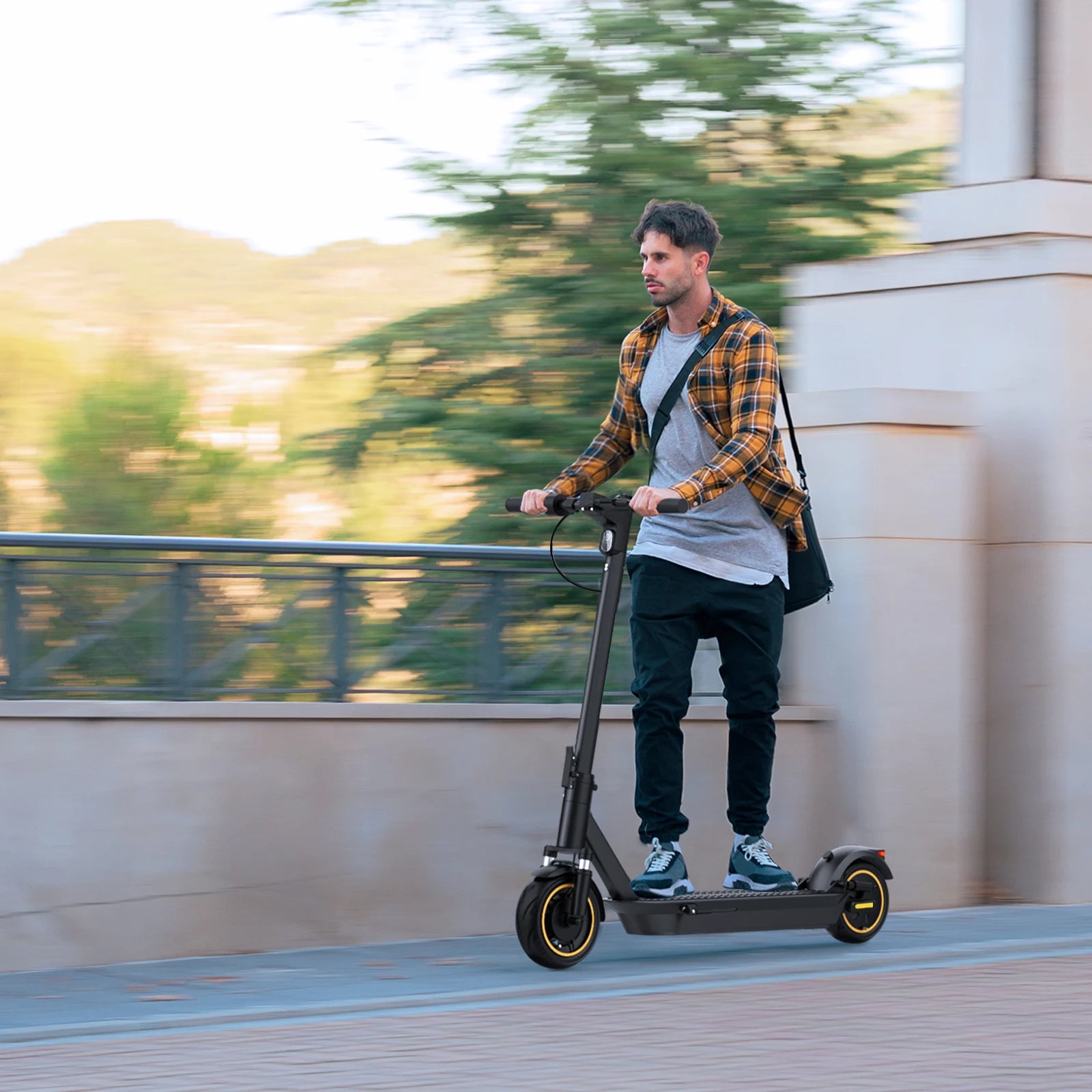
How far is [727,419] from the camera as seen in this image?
647 centimetres

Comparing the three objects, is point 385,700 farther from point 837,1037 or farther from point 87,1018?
Result: point 837,1037

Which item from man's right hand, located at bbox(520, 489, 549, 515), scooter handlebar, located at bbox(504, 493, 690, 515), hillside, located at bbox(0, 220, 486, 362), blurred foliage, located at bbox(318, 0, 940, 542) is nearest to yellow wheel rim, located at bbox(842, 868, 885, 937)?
scooter handlebar, located at bbox(504, 493, 690, 515)

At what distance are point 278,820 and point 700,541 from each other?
1644 millimetres

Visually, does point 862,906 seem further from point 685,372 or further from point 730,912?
point 685,372

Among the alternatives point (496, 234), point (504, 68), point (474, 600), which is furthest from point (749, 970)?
point (504, 68)

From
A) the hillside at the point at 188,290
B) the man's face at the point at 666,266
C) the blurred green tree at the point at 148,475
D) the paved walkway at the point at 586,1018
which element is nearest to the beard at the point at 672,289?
the man's face at the point at 666,266

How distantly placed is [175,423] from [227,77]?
31740mm

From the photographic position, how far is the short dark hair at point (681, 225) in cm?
641

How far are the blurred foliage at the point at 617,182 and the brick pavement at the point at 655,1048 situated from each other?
838 cm

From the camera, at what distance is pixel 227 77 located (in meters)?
68.5

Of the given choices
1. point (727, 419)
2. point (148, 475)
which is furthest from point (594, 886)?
point (148, 475)

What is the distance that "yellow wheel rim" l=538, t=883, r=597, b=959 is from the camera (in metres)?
6.17

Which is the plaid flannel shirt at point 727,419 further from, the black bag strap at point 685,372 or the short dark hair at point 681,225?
the short dark hair at point 681,225

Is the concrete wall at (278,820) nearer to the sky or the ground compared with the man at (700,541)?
nearer to the ground
